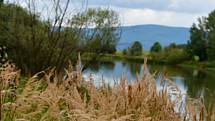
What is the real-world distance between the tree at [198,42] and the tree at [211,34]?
114 cm

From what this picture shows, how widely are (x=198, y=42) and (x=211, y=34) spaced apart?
665 cm

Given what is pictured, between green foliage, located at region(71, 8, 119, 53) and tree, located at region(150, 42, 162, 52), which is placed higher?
green foliage, located at region(71, 8, 119, 53)

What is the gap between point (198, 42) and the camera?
251 ft

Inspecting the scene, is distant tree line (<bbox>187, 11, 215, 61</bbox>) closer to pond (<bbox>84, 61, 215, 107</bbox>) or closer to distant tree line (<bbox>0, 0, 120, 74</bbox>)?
pond (<bbox>84, 61, 215, 107</bbox>)

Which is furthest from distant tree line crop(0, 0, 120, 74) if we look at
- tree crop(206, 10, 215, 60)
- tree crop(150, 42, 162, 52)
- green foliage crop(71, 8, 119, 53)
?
tree crop(150, 42, 162, 52)

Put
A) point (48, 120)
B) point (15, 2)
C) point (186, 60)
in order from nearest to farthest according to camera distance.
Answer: point (48, 120) → point (15, 2) → point (186, 60)

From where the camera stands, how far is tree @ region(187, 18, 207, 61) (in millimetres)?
75963

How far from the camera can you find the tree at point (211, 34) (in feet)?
226

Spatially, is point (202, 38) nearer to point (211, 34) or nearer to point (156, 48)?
point (211, 34)

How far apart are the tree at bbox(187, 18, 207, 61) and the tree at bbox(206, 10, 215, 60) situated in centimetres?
114

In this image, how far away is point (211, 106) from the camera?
405cm

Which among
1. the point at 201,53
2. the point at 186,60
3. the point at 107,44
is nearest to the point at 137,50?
the point at 186,60

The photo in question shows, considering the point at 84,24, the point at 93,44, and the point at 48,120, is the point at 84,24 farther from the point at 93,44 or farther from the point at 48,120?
the point at 48,120

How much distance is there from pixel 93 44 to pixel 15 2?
7.05ft
